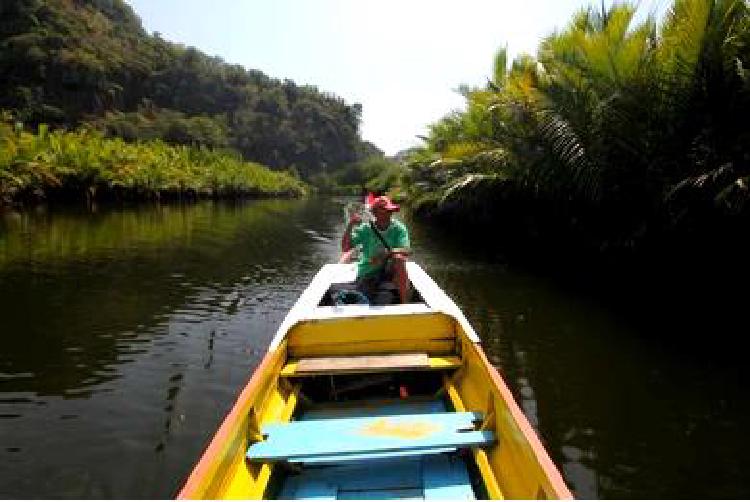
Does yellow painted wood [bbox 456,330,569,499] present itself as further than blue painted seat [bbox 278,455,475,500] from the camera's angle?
No

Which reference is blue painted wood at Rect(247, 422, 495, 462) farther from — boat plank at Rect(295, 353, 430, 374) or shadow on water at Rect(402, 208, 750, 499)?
shadow on water at Rect(402, 208, 750, 499)

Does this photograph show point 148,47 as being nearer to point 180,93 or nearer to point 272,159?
point 180,93

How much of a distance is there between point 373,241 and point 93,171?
37336 millimetres

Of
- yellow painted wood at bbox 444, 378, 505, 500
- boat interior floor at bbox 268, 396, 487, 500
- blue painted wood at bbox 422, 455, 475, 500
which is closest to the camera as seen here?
yellow painted wood at bbox 444, 378, 505, 500

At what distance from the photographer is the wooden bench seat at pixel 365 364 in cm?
590

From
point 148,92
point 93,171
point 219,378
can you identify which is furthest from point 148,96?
point 219,378

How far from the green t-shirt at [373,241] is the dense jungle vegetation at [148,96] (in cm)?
2889

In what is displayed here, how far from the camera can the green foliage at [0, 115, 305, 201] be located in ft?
110

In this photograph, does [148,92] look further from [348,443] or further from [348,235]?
[348,443]

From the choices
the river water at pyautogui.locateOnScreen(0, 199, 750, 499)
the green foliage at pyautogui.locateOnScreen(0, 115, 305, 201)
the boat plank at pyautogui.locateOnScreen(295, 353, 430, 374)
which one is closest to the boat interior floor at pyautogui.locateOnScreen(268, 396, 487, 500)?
the boat plank at pyautogui.locateOnScreen(295, 353, 430, 374)

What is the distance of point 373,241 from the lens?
26.7 feet

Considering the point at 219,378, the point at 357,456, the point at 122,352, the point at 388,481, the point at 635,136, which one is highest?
the point at 635,136

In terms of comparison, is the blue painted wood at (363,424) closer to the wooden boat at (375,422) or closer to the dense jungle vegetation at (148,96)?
the wooden boat at (375,422)

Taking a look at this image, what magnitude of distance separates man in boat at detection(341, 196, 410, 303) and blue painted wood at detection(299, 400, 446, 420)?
211 cm
